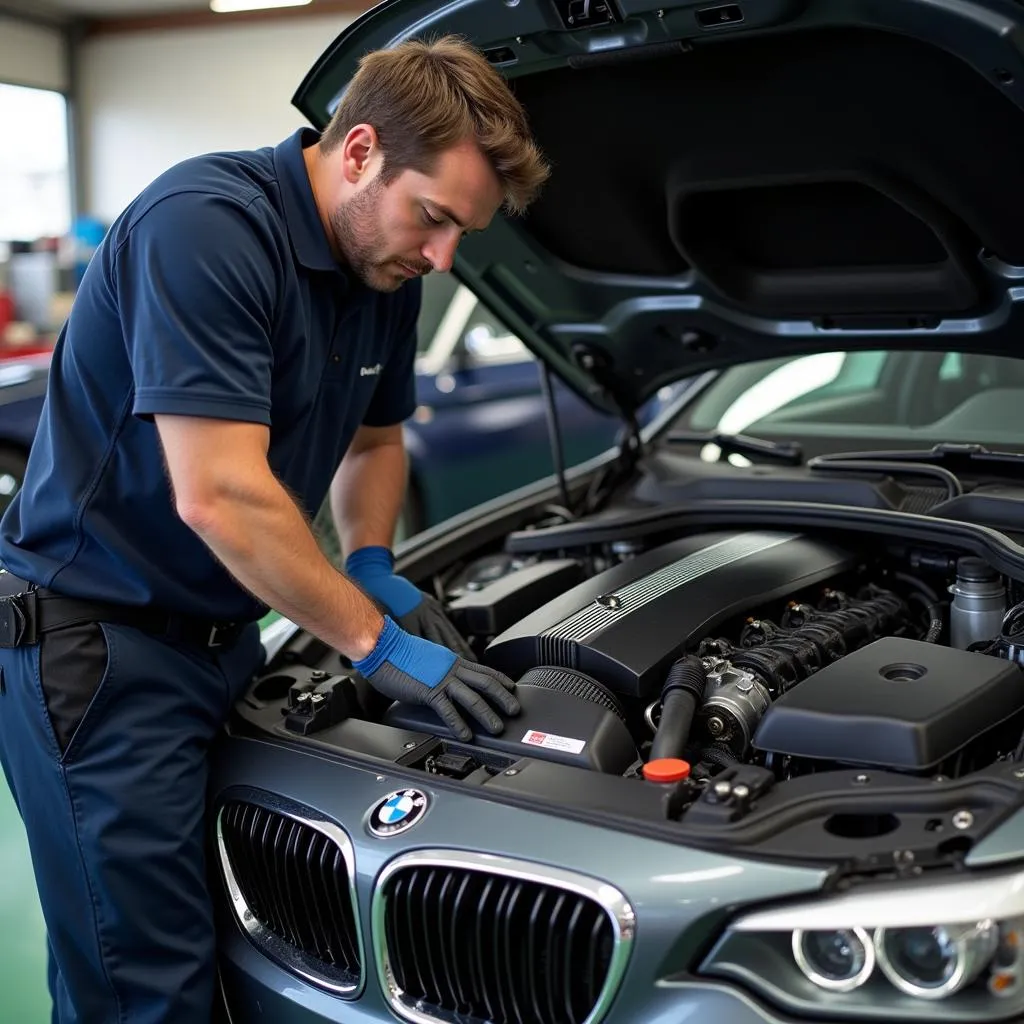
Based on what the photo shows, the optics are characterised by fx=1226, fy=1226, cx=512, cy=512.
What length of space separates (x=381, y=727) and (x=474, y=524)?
0.84m

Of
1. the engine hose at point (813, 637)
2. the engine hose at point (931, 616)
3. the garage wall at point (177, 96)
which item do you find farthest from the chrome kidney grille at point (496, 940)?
the garage wall at point (177, 96)

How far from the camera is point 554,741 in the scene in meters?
1.69

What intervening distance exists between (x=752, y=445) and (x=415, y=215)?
111cm

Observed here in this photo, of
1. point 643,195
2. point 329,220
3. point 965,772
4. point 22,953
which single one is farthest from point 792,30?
point 22,953

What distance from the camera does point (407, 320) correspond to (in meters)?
2.23

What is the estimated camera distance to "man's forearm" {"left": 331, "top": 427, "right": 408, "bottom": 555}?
2338mm

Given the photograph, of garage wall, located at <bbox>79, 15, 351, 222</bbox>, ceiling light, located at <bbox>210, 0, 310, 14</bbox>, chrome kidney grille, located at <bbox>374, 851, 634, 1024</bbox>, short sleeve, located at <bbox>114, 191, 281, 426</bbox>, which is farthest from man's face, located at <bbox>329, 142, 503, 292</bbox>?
garage wall, located at <bbox>79, 15, 351, 222</bbox>

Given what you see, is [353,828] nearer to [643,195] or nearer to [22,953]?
[643,195]

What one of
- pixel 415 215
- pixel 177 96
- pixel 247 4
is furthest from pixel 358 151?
pixel 177 96

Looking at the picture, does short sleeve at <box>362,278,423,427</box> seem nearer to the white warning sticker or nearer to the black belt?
the black belt

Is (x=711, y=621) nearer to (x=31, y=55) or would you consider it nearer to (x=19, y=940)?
(x=19, y=940)

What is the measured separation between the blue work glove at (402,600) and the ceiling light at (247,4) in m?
9.54

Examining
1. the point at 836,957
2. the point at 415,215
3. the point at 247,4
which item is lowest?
the point at 836,957

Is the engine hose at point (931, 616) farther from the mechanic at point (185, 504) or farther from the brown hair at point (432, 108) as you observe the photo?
the brown hair at point (432, 108)
